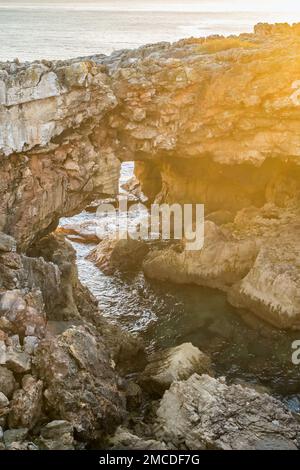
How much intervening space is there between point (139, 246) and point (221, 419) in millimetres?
19539

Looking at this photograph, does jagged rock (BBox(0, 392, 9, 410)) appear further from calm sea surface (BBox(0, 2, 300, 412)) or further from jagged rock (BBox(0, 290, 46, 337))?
calm sea surface (BBox(0, 2, 300, 412))

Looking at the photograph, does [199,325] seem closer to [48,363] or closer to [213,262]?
[213,262]

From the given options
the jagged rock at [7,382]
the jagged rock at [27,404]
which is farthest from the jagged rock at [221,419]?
the jagged rock at [7,382]

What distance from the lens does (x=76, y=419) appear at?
17.2 m

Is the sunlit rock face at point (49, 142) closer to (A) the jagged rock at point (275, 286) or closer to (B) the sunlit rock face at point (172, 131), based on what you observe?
(B) the sunlit rock face at point (172, 131)

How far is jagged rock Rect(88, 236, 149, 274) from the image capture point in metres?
35.4

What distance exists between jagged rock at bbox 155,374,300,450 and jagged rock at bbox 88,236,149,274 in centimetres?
1567

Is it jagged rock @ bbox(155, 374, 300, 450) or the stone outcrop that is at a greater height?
the stone outcrop

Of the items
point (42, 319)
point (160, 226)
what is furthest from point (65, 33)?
point (42, 319)

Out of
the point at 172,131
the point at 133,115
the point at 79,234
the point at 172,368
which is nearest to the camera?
the point at 172,368

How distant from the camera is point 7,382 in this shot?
16.8 metres

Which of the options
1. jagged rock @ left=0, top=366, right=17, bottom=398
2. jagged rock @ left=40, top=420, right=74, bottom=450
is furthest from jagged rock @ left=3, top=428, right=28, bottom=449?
jagged rock @ left=0, top=366, right=17, bottom=398

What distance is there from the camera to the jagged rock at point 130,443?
1636cm

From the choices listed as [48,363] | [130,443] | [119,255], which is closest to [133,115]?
[119,255]
